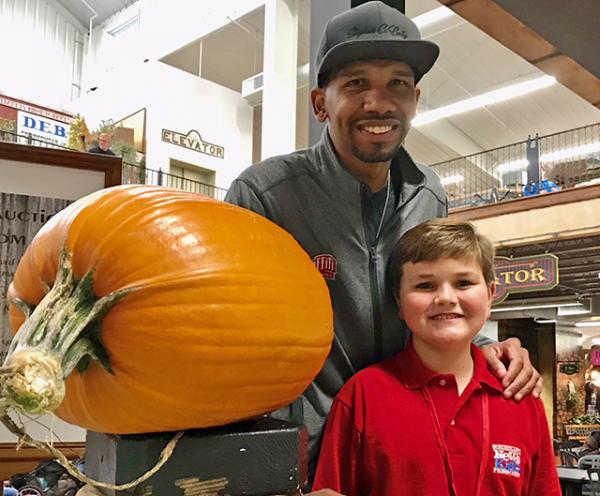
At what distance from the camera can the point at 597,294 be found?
1221cm

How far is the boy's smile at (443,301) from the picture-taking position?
1.27 m

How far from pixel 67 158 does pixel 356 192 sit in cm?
56

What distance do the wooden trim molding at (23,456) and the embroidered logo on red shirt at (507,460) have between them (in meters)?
0.74

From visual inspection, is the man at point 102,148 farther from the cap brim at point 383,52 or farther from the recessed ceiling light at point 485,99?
the recessed ceiling light at point 485,99

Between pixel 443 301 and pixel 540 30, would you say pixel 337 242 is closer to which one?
pixel 443 301

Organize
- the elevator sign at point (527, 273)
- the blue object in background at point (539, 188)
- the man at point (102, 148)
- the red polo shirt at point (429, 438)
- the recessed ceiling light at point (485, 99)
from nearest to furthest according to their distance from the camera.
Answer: the red polo shirt at point (429, 438)
the man at point (102, 148)
the elevator sign at point (527, 273)
the blue object in background at point (539, 188)
the recessed ceiling light at point (485, 99)

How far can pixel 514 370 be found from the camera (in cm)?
132

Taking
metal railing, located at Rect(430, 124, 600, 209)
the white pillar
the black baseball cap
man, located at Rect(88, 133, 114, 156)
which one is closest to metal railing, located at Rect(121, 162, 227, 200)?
the white pillar

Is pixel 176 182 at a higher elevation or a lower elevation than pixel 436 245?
higher

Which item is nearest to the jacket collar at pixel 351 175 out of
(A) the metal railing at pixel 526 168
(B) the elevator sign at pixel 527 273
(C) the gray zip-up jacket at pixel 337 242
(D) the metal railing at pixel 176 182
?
(C) the gray zip-up jacket at pixel 337 242

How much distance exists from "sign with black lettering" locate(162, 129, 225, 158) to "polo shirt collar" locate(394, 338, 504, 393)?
904cm

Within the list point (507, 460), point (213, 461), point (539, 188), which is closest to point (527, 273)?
point (539, 188)

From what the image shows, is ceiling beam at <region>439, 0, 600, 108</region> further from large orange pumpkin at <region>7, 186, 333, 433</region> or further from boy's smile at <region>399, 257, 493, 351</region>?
large orange pumpkin at <region>7, 186, 333, 433</region>

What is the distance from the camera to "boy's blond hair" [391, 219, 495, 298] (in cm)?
128
